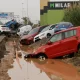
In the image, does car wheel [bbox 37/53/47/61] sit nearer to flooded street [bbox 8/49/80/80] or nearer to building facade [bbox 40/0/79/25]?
flooded street [bbox 8/49/80/80]

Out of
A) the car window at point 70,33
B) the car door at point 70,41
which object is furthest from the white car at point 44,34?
the car door at point 70,41

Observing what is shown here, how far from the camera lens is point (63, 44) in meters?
17.4

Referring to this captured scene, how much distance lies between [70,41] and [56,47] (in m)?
0.78

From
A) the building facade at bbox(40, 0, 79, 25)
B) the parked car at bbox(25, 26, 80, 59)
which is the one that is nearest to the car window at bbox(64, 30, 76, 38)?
the parked car at bbox(25, 26, 80, 59)

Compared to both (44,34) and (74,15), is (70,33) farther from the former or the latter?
(74,15)

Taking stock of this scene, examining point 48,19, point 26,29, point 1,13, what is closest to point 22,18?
point 1,13

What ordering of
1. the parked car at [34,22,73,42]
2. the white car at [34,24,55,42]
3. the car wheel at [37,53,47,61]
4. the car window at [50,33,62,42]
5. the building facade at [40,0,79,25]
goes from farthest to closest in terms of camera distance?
the building facade at [40,0,79,25], the parked car at [34,22,73,42], the white car at [34,24,55,42], the car wheel at [37,53,47,61], the car window at [50,33,62,42]

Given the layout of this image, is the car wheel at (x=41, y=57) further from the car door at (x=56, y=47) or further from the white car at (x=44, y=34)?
the white car at (x=44, y=34)

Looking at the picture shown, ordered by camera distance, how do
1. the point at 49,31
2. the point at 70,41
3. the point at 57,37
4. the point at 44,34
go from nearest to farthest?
the point at 70,41
the point at 57,37
the point at 44,34
the point at 49,31

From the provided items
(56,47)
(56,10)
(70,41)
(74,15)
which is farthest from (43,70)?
(56,10)

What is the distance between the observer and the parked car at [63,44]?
1738cm

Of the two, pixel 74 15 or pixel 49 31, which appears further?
pixel 74 15

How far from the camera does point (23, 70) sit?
14789 mm

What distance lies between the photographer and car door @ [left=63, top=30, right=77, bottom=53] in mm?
17328
